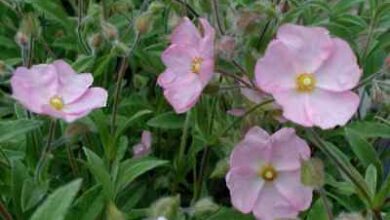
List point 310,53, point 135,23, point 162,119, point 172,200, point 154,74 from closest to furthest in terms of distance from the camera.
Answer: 1. point 172,200
2. point 310,53
3. point 135,23
4. point 162,119
5. point 154,74

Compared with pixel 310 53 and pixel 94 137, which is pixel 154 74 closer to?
pixel 94 137

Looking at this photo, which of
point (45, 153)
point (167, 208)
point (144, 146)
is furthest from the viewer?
point (144, 146)

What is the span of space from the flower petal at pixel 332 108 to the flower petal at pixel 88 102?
0.33 metres

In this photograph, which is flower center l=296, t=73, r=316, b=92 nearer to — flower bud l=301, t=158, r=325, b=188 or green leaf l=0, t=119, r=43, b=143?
flower bud l=301, t=158, r=325, b=188

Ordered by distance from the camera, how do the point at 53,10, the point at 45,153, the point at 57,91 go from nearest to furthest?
the point at 45,153
the point at 57,91
the point at 53,10

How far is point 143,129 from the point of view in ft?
5.65

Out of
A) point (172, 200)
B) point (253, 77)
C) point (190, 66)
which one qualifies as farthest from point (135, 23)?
point (172, 200)

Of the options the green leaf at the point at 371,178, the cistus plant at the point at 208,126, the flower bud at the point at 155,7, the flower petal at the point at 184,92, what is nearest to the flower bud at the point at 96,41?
the cistus plant at the point at 208,126

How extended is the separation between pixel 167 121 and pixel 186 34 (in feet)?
0.81

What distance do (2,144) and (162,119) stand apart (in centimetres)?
29

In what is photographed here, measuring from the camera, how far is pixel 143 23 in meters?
1.52

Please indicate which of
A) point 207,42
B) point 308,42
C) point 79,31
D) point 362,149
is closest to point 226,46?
point 207,42

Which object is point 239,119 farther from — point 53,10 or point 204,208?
point 53,10

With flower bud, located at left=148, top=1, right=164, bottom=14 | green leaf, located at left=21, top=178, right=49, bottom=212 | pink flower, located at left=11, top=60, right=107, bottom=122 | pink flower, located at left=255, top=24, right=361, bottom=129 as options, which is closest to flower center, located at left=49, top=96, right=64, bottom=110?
pink flower, located at left=11, top=60, right=107, bottom=122
